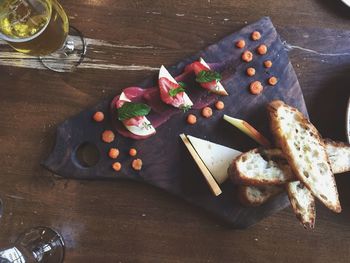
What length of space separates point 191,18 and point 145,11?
152mm

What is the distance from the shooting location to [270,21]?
1.56 m

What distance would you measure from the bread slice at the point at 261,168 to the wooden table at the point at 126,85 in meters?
0.19

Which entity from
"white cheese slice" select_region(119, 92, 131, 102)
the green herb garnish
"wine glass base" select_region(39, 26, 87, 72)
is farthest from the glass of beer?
the green herb garnish

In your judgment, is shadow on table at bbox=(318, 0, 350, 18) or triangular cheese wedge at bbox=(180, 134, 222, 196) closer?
triangular cheese wedge at bbox=(180, 134, 222, 196)

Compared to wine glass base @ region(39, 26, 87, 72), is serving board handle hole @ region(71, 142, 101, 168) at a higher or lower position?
lower

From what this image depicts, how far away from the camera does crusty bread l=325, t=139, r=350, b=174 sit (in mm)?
1485

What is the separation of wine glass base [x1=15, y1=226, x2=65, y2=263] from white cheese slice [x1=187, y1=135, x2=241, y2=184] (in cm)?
52

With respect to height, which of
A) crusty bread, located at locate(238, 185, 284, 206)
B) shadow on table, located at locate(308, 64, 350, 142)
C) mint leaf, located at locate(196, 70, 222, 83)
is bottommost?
crusty bread, located at locate(238, 185, 284, 206)

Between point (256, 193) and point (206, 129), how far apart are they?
10.0 inches

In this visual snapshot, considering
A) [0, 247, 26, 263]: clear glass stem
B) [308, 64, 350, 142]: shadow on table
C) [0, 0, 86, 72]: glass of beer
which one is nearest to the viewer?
[0, 0, 86, 72]: glass of beer

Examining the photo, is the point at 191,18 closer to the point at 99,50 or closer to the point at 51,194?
the point at 99,50

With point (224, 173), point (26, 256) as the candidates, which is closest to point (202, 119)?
point (224, 173)

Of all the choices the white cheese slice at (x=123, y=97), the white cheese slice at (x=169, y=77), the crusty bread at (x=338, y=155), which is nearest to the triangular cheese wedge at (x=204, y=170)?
the white cheese slice at (x=169, y=77)

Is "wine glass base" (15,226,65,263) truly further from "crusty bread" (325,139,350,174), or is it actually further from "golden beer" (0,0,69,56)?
"crusty bread" (325,139,350,174)
